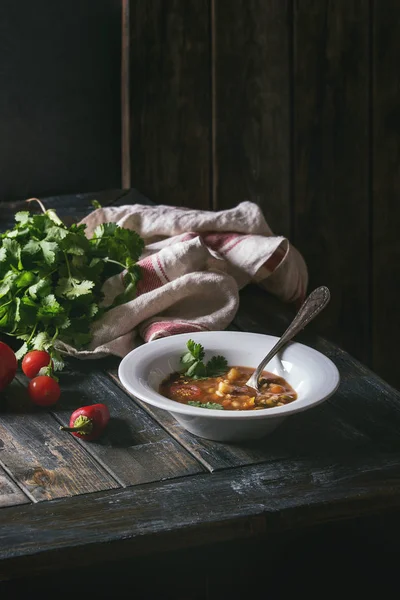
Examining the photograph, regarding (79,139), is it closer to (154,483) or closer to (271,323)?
(271,323)

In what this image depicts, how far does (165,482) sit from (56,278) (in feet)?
2.06

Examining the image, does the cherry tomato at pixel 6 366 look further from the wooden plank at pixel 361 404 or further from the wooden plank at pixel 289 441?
the wooden plank at pixel 361 404

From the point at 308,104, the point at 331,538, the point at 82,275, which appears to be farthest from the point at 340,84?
the point at 331,538

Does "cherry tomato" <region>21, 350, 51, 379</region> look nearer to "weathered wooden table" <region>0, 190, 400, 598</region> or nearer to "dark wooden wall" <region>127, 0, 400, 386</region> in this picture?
"weathered wooden table" <region>0, 190, 400, 598</region>

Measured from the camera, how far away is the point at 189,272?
1818mm

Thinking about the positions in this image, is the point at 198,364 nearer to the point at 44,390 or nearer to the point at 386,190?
the point at 44,390

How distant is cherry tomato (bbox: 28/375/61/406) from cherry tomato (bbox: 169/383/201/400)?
0.60 ft

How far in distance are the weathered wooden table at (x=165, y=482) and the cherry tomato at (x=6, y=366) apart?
0.02 m

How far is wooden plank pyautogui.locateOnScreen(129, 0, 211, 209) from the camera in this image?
8.32 ft

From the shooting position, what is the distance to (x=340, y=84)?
2697mm

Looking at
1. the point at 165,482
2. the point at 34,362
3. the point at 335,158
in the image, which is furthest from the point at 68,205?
the point at 165,482

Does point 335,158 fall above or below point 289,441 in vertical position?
above

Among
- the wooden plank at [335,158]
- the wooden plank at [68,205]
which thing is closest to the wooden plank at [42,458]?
the wooden plank at [68,205]

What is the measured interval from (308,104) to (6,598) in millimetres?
1756
